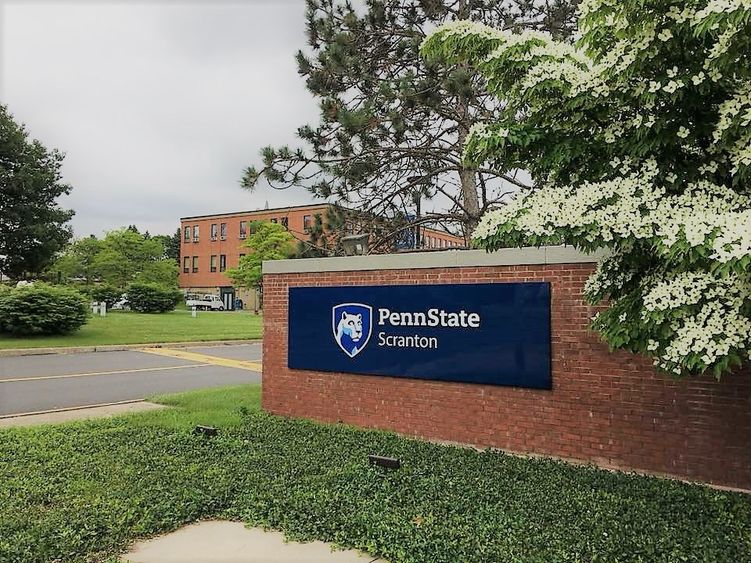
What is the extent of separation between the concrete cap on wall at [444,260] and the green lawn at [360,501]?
205 cm

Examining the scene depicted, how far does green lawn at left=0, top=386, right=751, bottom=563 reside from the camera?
154 inches

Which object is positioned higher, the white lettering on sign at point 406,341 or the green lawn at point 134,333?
the white lettering on sign at point 406,341

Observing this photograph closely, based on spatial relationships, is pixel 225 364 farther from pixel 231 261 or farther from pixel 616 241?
pixel 231 261

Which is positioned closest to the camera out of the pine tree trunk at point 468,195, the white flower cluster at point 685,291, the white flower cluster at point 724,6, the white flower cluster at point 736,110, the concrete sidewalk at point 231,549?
the white flower cluster at point 724,6

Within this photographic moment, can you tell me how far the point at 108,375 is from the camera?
1361 cm

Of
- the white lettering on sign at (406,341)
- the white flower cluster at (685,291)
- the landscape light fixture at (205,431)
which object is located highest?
the white flower cluster at (685,291)

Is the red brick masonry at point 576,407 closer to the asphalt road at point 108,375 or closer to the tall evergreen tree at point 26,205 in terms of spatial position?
the asphalt road at point 108,375

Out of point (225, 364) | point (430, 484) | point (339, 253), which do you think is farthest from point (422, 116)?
point (225, 364)

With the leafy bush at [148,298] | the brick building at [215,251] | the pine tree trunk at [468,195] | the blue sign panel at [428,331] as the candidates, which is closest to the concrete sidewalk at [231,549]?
the blue sign panel at [428,331]

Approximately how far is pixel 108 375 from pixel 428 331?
9.47 metres

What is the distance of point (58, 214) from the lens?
97.2 ft

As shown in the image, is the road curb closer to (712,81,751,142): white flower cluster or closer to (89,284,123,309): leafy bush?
(712,81,751,142): white flower cluster

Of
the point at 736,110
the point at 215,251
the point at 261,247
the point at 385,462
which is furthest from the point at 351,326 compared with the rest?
the point at 215,251

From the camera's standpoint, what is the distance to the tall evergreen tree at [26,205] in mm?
27953
